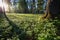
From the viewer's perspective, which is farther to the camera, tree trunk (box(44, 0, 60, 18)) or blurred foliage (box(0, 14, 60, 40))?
tree trunk (box(44, 0, 60, 18))

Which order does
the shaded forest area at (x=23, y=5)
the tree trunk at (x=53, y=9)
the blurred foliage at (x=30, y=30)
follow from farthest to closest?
1. the shaded forest area at (x=23, y=5)
2. the tree trunk at (x=53, y=9)
3. the blurred foliage at (x=30, y=30)

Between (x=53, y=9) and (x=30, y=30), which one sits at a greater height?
(x=53, y=9)

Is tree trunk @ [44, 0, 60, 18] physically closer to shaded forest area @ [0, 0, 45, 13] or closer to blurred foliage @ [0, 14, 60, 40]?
blurred foliage @ [0, 14, 60, 40]

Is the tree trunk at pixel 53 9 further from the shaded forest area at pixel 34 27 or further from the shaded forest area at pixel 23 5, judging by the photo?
the shaded forest area at pixel 23 5

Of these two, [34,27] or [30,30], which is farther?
[34,27]

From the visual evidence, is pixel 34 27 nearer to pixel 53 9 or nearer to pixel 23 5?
pixel 53 9

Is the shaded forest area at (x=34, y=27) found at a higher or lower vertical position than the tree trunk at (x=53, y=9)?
lower

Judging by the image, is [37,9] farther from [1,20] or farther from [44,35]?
[44,35]

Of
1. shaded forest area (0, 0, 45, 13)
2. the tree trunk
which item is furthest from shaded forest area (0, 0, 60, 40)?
shaded forest area (0, 0, 45, 13)

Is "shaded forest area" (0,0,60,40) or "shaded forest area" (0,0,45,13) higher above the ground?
"shaded forest area" (0,0,45,13)

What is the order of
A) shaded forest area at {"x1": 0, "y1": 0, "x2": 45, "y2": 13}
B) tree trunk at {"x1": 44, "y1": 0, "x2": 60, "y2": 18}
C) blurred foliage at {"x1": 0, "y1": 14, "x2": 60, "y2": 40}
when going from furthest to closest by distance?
shaded forest area at {"x1": 0, "y1": 0, "x2": 45, "y2": 13}, tree trunk at {"x1": 44, "y1": 0, "x2": 60, "y2": 18}, blurred foliage at {"x1": 0, "y1": 14, "x2": 60, "y2": 40}

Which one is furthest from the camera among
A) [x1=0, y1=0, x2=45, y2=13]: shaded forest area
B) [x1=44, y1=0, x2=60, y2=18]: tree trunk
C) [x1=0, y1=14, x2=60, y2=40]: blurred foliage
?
[x1=0, y1=0, x2=45, y2=13]: shaded forest area

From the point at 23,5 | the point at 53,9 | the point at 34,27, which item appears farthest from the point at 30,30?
the point at 23,5

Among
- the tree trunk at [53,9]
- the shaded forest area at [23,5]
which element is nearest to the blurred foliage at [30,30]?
the tree trunk at [53,9]
